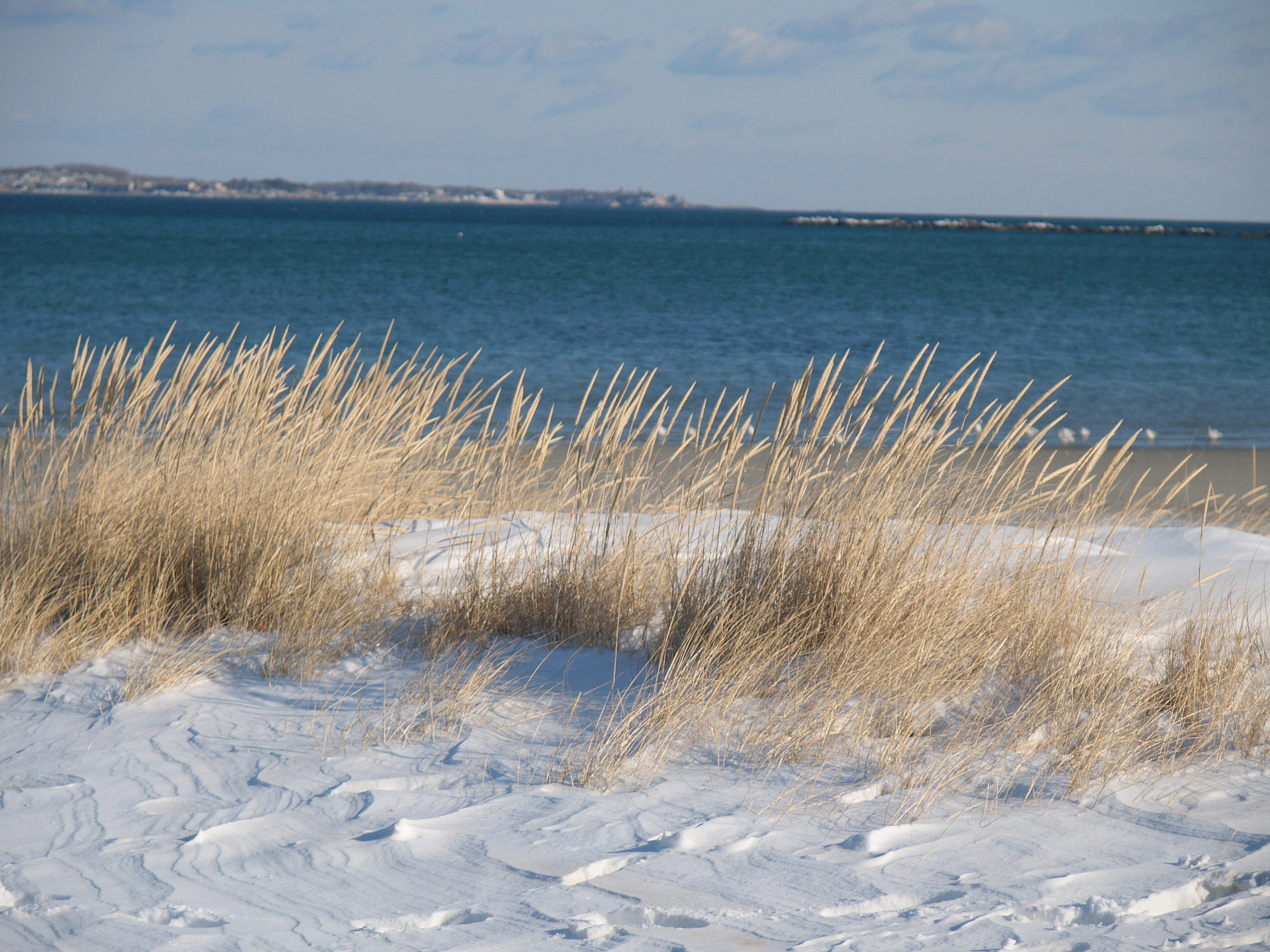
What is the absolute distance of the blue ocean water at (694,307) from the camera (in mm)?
14766

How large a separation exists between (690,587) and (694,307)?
22532 millimetres

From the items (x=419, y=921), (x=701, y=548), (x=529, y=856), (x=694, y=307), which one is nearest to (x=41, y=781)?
(x=419, y=921)

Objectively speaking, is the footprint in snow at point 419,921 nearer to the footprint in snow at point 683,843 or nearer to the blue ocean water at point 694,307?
the footprint in snow at point 683,843

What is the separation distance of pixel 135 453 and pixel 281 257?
38849 millimetres

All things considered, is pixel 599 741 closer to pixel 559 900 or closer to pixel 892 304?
pixel 559 900

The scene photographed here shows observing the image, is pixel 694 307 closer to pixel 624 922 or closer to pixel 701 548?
pixel 701 548

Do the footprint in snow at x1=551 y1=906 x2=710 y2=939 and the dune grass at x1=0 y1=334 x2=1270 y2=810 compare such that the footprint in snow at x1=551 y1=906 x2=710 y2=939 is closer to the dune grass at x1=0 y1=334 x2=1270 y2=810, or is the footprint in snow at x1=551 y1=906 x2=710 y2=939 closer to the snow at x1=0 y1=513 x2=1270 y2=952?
the snow at x1=0 y1=513 x2=1270 y2=952

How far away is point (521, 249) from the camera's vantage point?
49.9m

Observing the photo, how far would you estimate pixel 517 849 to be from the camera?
207cm

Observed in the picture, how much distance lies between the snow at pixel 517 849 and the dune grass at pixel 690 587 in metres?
0.14

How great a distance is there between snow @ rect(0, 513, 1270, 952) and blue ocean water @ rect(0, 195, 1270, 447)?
9280 millimetres

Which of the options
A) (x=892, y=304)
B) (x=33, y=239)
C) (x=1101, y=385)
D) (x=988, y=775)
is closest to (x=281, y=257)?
(x=33, y=239)

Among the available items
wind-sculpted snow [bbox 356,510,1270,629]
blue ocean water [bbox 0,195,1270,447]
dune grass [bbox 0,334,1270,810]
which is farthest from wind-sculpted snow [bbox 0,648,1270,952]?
blue ocean water [bbox 0,195,1270,447]

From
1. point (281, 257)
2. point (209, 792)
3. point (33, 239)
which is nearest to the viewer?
point (209, 792)
